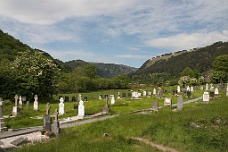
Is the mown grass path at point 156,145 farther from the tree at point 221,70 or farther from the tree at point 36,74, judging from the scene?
the tree at point 221,70

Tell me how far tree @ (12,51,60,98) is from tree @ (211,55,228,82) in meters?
41.5

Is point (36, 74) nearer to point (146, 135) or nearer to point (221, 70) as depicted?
point (146, 135)

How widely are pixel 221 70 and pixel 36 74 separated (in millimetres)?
52122

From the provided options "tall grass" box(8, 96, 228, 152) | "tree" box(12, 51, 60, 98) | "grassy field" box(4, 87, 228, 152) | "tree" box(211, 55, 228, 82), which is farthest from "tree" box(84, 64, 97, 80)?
"tall grass" box(8, 96, 228, 152)

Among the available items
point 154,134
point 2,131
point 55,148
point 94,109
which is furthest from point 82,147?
point 94,109

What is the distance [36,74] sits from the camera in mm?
35219

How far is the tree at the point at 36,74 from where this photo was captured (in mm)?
34153

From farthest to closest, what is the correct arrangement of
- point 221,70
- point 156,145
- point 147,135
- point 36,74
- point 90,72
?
point 90,72 → point 221,70 → point 36,74 → point 147,135 → point 156,145

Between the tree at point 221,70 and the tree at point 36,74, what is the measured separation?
41508mm

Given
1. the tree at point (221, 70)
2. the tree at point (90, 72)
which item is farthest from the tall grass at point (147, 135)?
the tree at point (90, 72)

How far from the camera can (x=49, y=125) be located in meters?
15.1

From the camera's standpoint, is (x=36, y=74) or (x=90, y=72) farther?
(x=90, y=72)

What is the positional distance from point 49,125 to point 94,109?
9012mm

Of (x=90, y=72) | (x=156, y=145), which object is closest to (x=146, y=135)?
(x=156, y=145)
